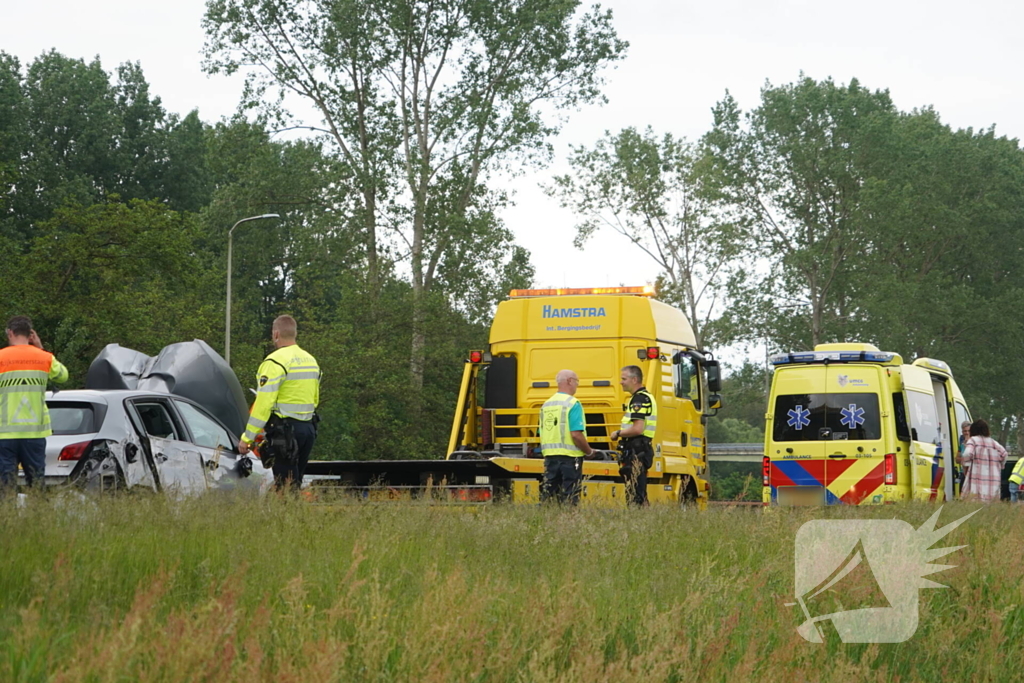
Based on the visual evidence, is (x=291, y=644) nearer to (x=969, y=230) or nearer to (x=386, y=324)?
(x=386, y=324)

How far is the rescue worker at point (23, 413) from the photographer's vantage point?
9547mm

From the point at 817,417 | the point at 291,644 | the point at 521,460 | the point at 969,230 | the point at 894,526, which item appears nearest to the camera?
the point at 291,644

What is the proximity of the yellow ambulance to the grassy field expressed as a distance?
24.9 ft

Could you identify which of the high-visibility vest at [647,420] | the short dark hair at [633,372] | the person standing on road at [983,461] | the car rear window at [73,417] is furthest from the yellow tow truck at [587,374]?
the car rear window at [73,417]

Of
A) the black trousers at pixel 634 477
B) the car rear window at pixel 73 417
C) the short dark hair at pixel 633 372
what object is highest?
the short dark hair at pixel 633 372

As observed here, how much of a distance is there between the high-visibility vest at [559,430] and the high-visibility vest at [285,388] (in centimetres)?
224

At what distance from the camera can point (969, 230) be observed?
189 ft

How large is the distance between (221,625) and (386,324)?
30767 mm

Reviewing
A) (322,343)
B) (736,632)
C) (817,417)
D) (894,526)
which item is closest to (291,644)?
(736,632)

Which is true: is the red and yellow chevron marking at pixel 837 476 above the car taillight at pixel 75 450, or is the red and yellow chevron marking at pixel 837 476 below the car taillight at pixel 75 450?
below

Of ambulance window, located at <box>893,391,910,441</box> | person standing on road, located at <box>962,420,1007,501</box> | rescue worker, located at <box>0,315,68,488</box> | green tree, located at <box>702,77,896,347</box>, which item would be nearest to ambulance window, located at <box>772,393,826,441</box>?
ambulance window, located at <box>893,391,910,441</box>

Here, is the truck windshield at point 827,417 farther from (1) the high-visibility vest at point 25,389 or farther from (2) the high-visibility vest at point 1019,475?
(1) the high-visibility vest at point 25,389

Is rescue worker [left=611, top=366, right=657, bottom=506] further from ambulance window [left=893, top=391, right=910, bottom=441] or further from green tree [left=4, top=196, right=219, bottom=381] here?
green tree [left=4, top=196, right=219, bottom=381]

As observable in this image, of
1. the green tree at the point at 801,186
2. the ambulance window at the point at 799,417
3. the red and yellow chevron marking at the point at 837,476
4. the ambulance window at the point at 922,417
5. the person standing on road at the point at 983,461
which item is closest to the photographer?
the person standing on road at the point at 983,461
